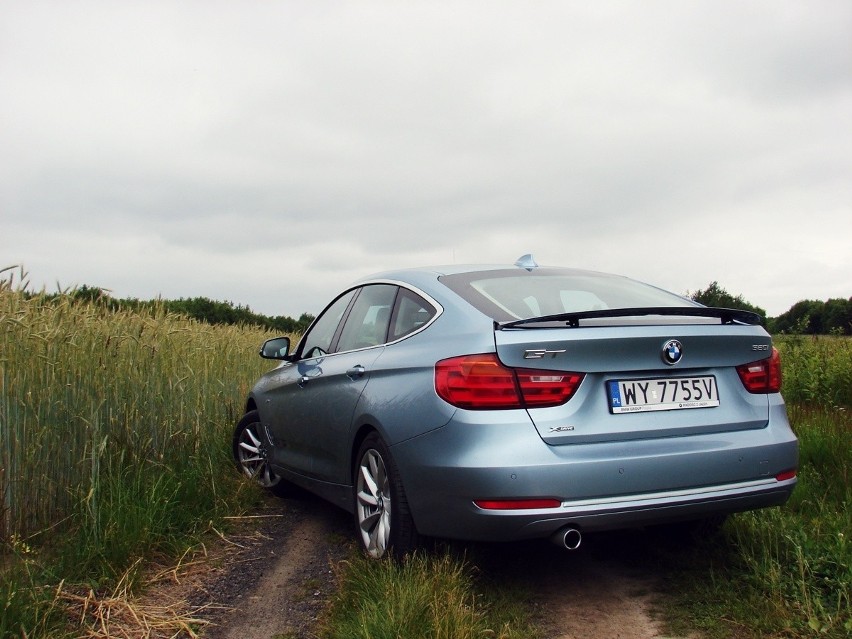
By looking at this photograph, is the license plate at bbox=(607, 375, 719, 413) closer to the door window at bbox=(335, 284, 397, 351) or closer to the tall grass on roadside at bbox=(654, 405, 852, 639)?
the tall grass on roadside at bbox=(654, 405, 852, 639)

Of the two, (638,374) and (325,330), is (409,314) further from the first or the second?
(325,330)

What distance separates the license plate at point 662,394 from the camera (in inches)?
150

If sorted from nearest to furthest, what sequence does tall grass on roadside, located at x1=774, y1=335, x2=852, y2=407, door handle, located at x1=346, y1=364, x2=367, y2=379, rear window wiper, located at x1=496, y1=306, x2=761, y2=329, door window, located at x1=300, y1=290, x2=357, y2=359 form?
rear window wiper, located at x1=496, y1=306, x2=761, y2=329
door handle, located at x1=346, y1=364, x2=367, y2=379
door window, located at x1=300, y1=290, x2=357, y2=359
tall grass on roadside, located at x1=774, y1=335, x2=852, y2=407

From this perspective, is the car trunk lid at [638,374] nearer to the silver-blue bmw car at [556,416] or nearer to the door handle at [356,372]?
the silver-blue bmw car at [556,416]

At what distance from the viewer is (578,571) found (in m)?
4.60

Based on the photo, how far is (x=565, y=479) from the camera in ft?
11.9

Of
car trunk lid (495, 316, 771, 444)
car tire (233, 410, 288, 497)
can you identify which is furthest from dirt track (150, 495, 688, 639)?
car tire (233, 410, 288, 497)

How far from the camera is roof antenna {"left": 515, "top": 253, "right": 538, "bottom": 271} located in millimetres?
5137

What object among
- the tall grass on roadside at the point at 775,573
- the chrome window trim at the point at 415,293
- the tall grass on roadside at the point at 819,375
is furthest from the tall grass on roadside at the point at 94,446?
the tall grass on roadside at the point at 819,375

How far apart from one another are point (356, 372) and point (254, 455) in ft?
9.61

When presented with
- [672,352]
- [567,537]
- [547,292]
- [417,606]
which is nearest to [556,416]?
[567,537]

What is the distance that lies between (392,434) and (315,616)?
1.01 metres

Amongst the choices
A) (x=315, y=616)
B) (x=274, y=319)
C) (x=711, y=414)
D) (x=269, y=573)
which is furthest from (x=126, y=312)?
(x=274, y=319)

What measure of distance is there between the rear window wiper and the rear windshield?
211 millimetres
